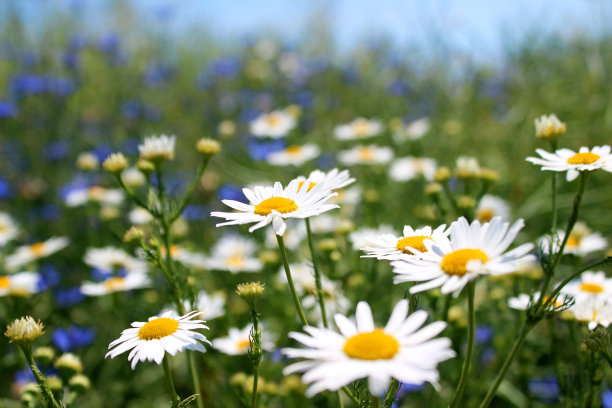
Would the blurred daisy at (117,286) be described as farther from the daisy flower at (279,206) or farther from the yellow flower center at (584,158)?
the yellow flower center at (584,158)

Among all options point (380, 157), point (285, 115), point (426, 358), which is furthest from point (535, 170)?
point (426, 358)

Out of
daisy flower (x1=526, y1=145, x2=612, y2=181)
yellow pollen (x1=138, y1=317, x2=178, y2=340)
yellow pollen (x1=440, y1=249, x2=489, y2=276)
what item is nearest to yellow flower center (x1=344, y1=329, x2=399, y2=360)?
yellow pollen (x1=440, y1=249, x2=489, y2=276)

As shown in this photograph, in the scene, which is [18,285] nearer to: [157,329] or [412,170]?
[157,329]

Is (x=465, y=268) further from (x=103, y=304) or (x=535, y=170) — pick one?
(x=535, y=170)

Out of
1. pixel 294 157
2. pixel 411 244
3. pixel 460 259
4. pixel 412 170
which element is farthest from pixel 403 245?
pixel 412 170

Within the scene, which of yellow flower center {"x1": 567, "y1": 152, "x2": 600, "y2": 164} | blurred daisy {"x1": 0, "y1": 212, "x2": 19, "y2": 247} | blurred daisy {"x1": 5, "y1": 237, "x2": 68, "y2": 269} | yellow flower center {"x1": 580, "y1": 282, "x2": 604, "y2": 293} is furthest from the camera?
blurred daisy {"x1": 0, "y1": 212, "x2": 19, "y2": 247}

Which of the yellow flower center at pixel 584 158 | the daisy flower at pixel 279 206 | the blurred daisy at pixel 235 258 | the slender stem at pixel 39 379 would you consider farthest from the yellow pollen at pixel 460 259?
the blurred daisy at pixel 235 258

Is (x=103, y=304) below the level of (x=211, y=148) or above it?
below

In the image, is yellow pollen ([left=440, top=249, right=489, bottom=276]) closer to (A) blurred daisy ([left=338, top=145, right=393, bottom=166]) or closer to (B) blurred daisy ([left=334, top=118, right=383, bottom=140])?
(A) blurred daisy ([left=338, top=145, right=393, bottom=166])
